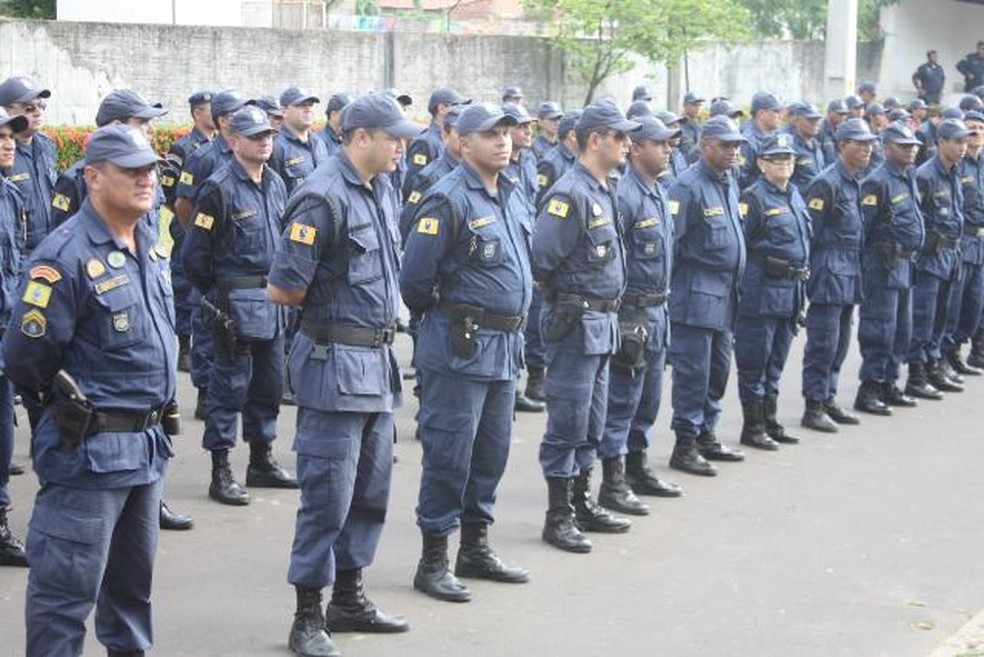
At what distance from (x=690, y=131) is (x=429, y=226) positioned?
37.8 feet

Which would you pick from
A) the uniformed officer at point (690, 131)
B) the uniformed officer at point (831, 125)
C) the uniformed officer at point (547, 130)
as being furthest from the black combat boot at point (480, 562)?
the uniformed officer at point (831, 125)

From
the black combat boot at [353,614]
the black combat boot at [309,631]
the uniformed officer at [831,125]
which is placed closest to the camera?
the black combat boot at [309,631]

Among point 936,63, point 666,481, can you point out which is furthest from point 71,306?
point 936,63

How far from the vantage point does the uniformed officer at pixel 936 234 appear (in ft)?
41.4

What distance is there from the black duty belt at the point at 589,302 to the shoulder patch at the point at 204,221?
1986mm

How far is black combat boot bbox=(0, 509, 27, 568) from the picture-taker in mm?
7590

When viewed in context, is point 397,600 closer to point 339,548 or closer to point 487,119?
point 339,548

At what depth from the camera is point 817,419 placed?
11461 millimetres

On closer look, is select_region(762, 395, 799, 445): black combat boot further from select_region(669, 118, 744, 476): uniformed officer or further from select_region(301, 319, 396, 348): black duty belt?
select_region(301, 319, 396, 348): black duty belt

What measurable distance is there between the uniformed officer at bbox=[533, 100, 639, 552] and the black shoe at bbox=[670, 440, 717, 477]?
1.88 metres

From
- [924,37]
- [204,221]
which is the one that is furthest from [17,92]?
[924,37]

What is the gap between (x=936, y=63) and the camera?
1265 inches

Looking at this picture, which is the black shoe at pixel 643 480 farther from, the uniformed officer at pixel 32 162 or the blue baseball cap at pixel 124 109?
the uniformed officer at pixel 32 162

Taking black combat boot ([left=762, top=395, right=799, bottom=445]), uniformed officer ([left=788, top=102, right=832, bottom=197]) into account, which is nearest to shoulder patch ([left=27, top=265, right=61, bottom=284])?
black combat boot ([left=762, top=395, right=799, bottom=445])
